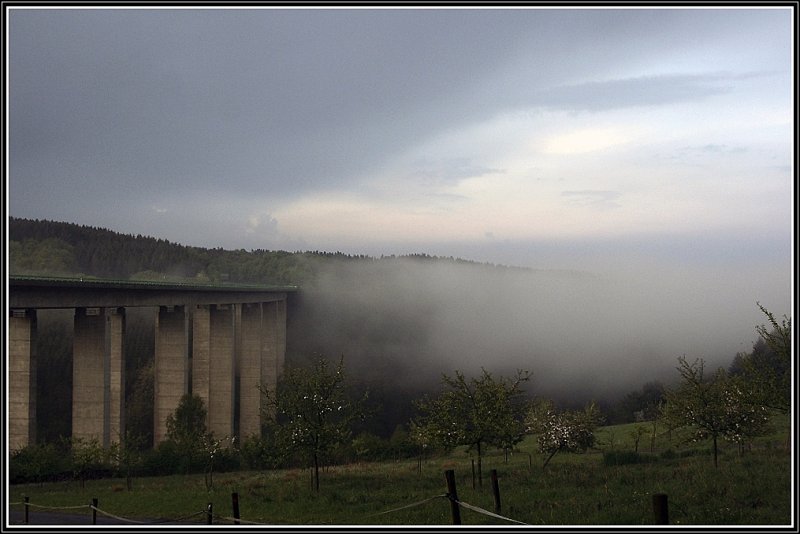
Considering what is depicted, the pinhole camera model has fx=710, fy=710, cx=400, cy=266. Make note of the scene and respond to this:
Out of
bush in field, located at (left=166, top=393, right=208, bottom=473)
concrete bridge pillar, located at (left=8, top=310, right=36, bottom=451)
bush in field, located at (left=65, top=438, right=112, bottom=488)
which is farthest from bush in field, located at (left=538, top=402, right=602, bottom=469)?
concrete bridge pillar, located at (left=8, top=310, right=36, bottom=451)

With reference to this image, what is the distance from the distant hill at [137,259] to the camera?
102m

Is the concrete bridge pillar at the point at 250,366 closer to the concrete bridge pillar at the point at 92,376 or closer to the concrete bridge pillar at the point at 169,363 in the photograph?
the concrete bridge pillar at the point at 169,363

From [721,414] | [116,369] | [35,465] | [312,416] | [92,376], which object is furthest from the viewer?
[116,369]

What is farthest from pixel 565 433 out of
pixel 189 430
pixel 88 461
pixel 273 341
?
pixel 273 341

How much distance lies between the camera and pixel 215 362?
77.9m

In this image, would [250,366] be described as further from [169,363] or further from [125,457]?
[125,457]

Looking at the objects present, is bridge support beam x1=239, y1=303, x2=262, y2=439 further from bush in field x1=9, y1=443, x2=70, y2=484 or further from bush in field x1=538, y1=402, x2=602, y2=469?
bush in field x1=538, y1=402, x2=602, y2=469

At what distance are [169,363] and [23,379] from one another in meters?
20.4

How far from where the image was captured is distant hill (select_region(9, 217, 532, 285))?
102 m

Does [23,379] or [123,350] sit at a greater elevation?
[123,350]

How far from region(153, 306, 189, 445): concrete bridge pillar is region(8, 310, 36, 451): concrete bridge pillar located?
1898 centimetres

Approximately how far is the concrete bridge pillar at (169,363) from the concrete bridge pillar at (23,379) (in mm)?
18983

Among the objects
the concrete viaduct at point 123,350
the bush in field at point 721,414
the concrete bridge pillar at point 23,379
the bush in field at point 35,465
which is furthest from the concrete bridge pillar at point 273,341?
the bush in field at point 721,414

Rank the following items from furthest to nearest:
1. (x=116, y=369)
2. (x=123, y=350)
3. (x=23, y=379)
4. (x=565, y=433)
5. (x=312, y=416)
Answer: (x=116, y=369) → (x=123, y=350) → (x=23, y=379) → (x=565, y=433) → (x=312, y=416)
